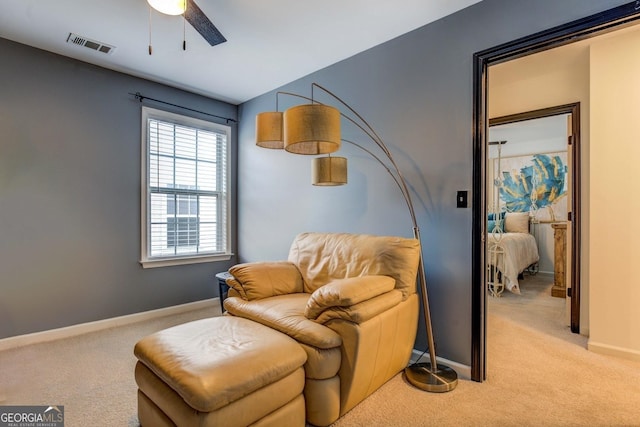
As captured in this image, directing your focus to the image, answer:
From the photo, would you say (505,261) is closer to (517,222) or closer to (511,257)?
(511,257)

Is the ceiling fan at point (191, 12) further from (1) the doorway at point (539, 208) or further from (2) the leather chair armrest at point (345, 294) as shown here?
(1) the doorway at point (539, 208)

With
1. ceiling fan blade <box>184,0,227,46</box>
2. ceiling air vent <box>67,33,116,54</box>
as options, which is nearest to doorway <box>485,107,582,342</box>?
ceiling fan blade <box>184,0,227,46</box>

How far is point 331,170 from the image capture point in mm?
2719

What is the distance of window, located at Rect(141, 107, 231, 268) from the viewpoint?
3498 mm

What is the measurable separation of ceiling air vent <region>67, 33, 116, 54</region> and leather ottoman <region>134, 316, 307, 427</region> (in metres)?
2.59

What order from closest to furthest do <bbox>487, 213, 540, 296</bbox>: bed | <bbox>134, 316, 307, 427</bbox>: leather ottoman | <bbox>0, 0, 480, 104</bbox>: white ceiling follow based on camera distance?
<bbox>134, 316, 307, 427</bbox>: leather ottoman
<bbox>0, 0, 480, 104</bbox>: white ceiling
<bbox>487, 213, 540, 296</bbox>: bed

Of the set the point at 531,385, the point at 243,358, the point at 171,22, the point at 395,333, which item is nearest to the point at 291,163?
the point at 171,22

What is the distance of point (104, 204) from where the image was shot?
319 centimetres

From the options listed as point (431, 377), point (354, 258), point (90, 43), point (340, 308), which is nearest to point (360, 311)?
point (340, 308)

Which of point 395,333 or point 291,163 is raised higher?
point 291,163

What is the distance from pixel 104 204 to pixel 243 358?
2655mm

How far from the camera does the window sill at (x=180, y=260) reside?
3.46m

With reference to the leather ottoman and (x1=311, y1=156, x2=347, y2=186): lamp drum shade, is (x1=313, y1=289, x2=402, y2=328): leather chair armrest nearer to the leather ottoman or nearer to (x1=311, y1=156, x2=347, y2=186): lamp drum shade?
the leather ottoman

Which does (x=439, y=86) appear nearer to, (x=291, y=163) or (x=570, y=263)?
(x=291, y=163)
